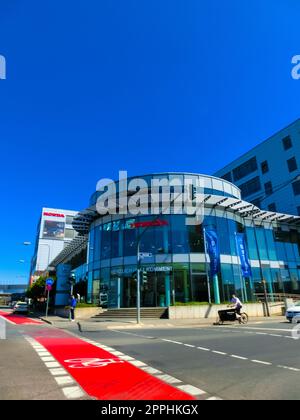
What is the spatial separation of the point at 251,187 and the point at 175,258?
3195 centimetres

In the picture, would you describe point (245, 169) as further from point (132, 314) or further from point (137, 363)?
point (137, 363)

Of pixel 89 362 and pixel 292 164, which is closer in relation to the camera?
pixel 89 362

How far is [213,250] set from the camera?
30.6 metres

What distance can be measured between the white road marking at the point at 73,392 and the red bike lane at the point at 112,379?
Answer: 122 millimetres

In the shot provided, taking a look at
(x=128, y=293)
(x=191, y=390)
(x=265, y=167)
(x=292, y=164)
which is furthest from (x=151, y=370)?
(x=265, y=167)

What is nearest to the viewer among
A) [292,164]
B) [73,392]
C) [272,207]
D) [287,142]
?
[73,392]

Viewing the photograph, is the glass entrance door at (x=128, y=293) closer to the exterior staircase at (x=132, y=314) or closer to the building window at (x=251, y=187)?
the exterior staircase at (x=132, y=314)

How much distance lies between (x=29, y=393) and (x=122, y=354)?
451 centimetres

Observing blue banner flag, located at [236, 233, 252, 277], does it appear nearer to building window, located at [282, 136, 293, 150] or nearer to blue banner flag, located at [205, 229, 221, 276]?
blue banner flag, located at [205, 229, 221, 276]

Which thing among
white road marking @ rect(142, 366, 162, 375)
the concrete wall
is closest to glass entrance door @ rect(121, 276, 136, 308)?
the concrete wall

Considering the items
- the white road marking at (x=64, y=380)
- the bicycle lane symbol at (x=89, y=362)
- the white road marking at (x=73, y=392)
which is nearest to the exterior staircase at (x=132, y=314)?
the bicycle lane symbol at (x=89, y=362)
